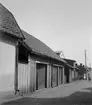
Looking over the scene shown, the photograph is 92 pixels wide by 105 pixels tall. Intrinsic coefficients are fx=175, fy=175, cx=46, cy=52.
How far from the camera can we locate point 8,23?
38.4 feet

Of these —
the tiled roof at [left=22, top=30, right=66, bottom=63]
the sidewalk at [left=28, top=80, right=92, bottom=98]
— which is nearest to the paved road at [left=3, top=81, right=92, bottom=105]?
the sidewalk at [left=28, top=80, right=92, bottom=98]

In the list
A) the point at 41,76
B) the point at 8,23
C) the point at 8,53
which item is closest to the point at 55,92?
the point at 41,76

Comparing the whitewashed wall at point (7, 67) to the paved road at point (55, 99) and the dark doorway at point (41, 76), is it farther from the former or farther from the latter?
the dark doorway at point (41, 76)

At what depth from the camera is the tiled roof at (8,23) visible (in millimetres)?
10792

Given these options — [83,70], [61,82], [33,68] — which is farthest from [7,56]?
[83,70]

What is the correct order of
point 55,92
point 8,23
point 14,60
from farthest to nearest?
point 55,92 < point 8,23 < point 14,60

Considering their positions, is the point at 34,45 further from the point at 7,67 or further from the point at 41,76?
the point at 7,67

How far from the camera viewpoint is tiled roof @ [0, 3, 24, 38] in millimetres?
10792

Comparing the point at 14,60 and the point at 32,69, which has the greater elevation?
the point at 14,60

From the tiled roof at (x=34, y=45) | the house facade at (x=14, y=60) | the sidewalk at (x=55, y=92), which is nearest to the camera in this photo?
the house facade at (x=14, y=60)

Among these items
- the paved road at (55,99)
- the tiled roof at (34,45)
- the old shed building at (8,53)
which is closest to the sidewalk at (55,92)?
the paved road at (55,99)

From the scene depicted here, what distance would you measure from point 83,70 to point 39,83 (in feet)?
167

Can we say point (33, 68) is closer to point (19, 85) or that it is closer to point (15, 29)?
point (19, 85)

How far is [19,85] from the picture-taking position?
12039 mm
